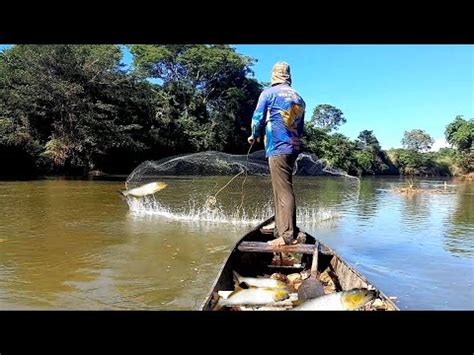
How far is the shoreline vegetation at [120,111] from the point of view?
2617 cm

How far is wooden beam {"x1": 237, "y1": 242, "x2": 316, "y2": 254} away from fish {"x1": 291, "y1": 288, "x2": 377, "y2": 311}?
1.67 metres

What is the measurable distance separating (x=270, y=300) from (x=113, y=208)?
11006 millimetres

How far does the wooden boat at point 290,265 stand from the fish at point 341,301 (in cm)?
59

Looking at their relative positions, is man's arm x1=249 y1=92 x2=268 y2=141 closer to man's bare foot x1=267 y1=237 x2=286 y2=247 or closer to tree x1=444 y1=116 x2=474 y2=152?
man's bare foot x1=267 y1=237 x2=286 y2=247

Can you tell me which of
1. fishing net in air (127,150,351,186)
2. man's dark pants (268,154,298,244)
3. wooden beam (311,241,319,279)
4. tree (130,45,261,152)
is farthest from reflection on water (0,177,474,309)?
tree (130,45,261,152)

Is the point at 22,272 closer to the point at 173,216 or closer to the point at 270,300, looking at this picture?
the point at 270,300

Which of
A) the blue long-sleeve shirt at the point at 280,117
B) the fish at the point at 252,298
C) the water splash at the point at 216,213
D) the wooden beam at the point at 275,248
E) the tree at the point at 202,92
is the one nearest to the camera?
the fish at the point at 252,298

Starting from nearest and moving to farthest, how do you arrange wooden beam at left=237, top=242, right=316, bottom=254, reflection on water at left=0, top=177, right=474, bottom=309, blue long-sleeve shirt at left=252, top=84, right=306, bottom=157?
wooden beam at left=237, top=242, right=316, bottom=254 < blue long-sleeve shirt at left=252, top=84, right=306, bottom=157 < reflection on water at left=0, top=177, right=474, bottom=309

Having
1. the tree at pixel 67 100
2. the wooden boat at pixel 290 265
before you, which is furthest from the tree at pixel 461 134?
the wooden boat at pixel 290 265

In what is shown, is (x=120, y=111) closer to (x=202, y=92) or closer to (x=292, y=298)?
(x=202, y=92)

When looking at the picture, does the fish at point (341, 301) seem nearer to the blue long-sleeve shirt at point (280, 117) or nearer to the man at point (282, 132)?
the man at point (282, 132)

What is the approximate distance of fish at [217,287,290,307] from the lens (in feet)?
12.0
